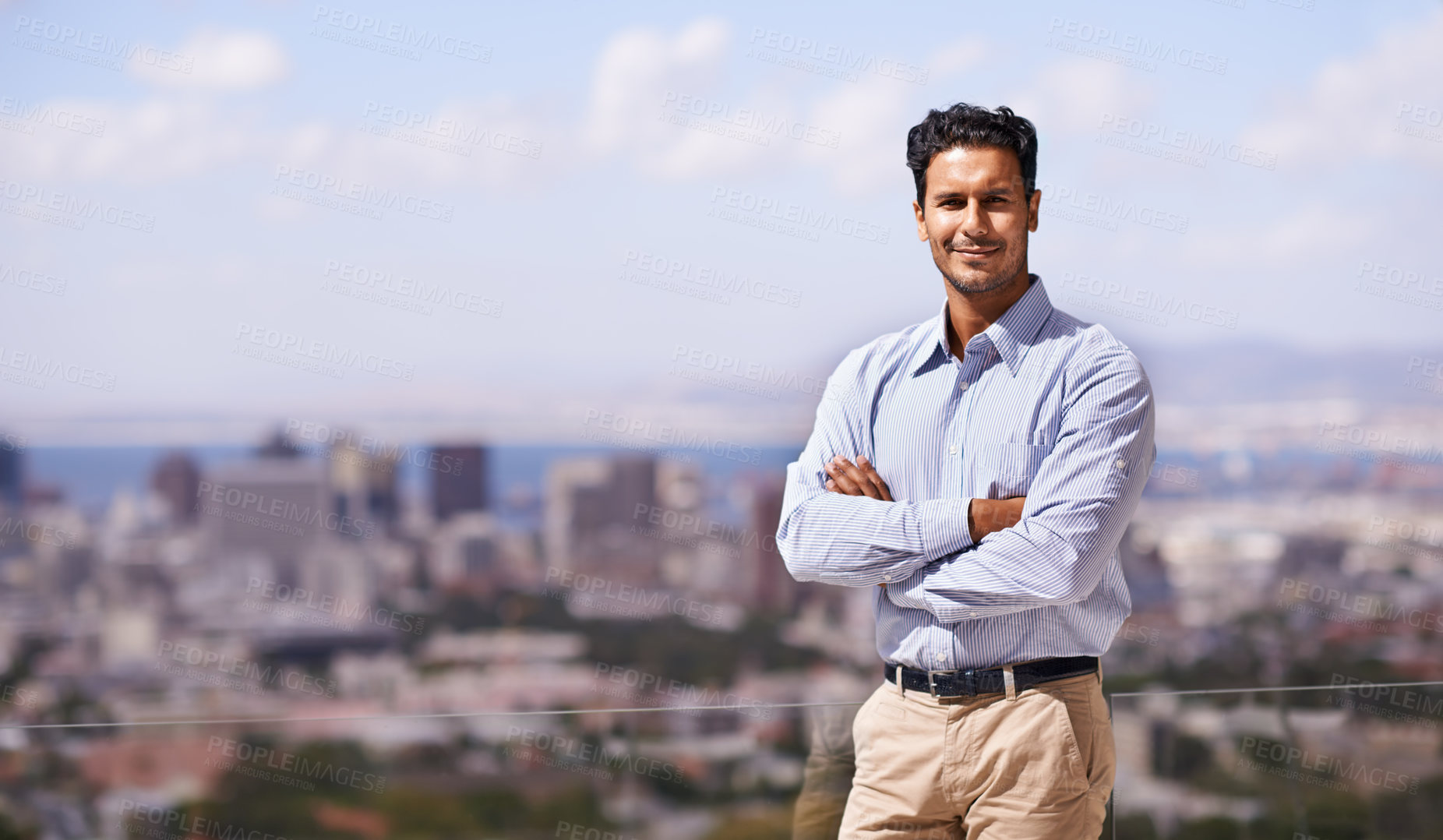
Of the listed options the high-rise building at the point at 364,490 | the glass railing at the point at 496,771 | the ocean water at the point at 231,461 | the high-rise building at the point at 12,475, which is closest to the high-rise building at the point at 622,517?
the ocean water at the point at 231,461

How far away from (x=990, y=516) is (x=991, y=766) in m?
0.33

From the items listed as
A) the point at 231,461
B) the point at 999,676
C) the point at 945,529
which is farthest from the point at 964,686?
the point at 231,461

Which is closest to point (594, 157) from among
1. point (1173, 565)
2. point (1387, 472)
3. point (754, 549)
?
point (754, 549)

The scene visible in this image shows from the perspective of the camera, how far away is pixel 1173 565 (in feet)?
111

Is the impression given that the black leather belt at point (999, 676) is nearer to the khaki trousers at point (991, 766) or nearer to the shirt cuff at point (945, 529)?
the khaki trousers at point (991, 766)

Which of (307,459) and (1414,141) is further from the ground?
(1414,141)

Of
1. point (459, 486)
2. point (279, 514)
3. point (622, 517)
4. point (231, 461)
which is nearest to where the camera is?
point (622, 517)

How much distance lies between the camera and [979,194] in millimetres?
1488

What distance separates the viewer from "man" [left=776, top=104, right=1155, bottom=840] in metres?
1.40

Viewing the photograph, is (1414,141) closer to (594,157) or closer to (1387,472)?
(1387,472)

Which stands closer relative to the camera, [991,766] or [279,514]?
[991,766]

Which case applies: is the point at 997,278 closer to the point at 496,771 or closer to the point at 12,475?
the point at 496,771

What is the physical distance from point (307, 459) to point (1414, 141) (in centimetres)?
5414

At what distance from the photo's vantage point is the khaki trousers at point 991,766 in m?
1.40
